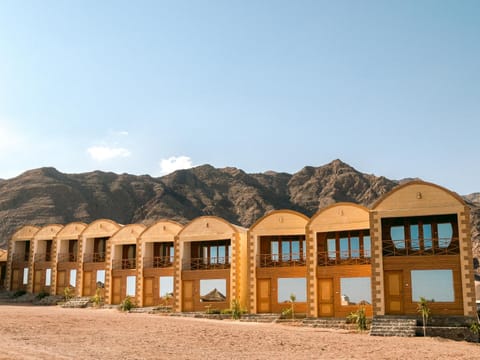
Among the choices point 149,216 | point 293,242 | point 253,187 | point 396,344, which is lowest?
point 396,344

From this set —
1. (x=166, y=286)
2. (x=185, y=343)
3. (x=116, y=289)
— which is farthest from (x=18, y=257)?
(x=185, y=343)

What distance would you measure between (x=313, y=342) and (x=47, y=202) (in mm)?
79115

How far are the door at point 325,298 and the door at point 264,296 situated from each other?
355 centimetres

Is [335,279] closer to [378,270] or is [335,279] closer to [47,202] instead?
[378,270]

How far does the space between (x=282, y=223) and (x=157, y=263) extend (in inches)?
420

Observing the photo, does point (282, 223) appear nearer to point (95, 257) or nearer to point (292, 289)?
point (292, 289)

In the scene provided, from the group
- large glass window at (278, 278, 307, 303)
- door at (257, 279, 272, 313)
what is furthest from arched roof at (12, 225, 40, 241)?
large glass window at (278, 278, 307, 303)

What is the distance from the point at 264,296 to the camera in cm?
3180

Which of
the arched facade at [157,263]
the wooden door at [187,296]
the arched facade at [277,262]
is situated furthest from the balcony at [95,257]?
the arched facade at [277,262]

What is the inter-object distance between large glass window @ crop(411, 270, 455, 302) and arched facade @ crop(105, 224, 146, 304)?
20.0 m

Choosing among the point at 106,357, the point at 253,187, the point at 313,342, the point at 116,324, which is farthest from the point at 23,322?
the point at 253,187

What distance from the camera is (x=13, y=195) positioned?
91.9m

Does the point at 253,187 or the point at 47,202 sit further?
the point at 253,187

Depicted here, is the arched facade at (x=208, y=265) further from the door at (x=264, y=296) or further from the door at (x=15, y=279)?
the door at (x=15, y=279)
